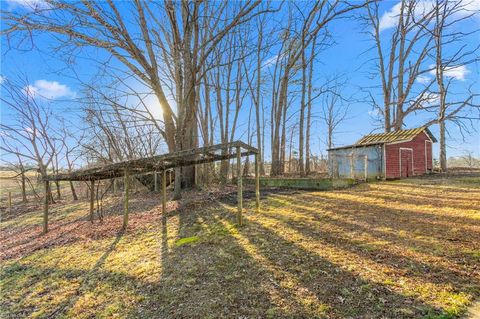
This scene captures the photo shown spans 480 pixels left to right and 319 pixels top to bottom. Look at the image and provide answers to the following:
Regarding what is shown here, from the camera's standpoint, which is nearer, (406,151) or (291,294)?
(291,294)

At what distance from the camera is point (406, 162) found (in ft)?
50.5

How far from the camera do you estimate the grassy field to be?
9.61 feet

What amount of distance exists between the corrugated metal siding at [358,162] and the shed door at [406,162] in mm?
2034

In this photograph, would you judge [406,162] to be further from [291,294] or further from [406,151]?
[291,294]

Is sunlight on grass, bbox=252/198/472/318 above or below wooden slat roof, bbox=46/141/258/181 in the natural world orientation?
below

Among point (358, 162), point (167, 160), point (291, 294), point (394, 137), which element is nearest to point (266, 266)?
point (291, 294)

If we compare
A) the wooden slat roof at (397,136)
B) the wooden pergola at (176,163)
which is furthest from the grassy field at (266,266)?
the wooden slat roof at (397,136)

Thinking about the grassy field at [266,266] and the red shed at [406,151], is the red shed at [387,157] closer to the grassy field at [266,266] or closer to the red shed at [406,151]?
the red shed at [406,151]

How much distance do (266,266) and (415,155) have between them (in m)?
16.6

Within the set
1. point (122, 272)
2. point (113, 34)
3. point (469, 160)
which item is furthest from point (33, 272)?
point (469, 160)

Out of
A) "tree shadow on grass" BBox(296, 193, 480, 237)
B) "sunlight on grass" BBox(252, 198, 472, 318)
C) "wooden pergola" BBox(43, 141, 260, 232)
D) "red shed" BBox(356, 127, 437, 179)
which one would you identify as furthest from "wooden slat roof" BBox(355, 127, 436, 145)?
"sunlight on grass" BBox(252, 198, 472, 318)

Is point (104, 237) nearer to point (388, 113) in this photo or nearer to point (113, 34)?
point (113, 34)

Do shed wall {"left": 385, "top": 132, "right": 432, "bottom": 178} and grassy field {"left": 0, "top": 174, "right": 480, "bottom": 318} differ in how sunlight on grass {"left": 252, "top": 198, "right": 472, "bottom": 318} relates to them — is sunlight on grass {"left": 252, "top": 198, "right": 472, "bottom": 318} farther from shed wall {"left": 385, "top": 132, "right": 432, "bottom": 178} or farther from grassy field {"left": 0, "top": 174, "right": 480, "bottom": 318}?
shed wall {"left": 385, "top": 132, "right": 432, "bottom": 178}

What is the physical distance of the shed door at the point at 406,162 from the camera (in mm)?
15055
